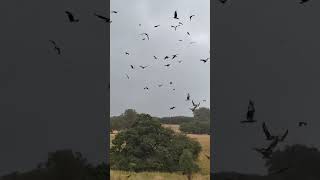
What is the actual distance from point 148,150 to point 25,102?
16.8 metres

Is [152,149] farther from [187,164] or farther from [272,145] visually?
[272,145]

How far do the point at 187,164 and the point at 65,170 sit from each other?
15.2 metres

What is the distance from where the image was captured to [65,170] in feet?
29.9

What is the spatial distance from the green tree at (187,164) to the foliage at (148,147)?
0.84 feet

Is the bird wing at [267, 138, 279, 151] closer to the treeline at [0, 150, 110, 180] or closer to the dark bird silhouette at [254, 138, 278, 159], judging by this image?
the dark bird silhouette at [254, 138, 278, 159]

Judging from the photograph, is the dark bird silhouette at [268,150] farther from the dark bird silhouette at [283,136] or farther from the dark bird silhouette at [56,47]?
the dark bird silhouette at [56,47]

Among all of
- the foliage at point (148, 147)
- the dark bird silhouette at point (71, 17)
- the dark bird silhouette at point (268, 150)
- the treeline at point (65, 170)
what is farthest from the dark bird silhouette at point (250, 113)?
the foliage at point (148, 147)

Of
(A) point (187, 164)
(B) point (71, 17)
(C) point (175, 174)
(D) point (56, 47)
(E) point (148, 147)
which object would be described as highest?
(B) point (71, 17)

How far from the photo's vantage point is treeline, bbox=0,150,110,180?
8.09 metres

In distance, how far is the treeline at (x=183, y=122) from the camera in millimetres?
25672

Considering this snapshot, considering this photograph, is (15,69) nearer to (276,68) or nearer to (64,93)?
(64,93)

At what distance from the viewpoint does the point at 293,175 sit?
9711mm

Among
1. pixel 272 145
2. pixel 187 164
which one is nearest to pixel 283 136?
pixel 272 145

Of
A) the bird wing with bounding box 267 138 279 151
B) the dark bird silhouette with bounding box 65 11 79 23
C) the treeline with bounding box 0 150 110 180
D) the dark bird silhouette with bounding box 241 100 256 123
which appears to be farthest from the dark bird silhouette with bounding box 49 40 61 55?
the bird wing with bounding box 267 138 279 151
